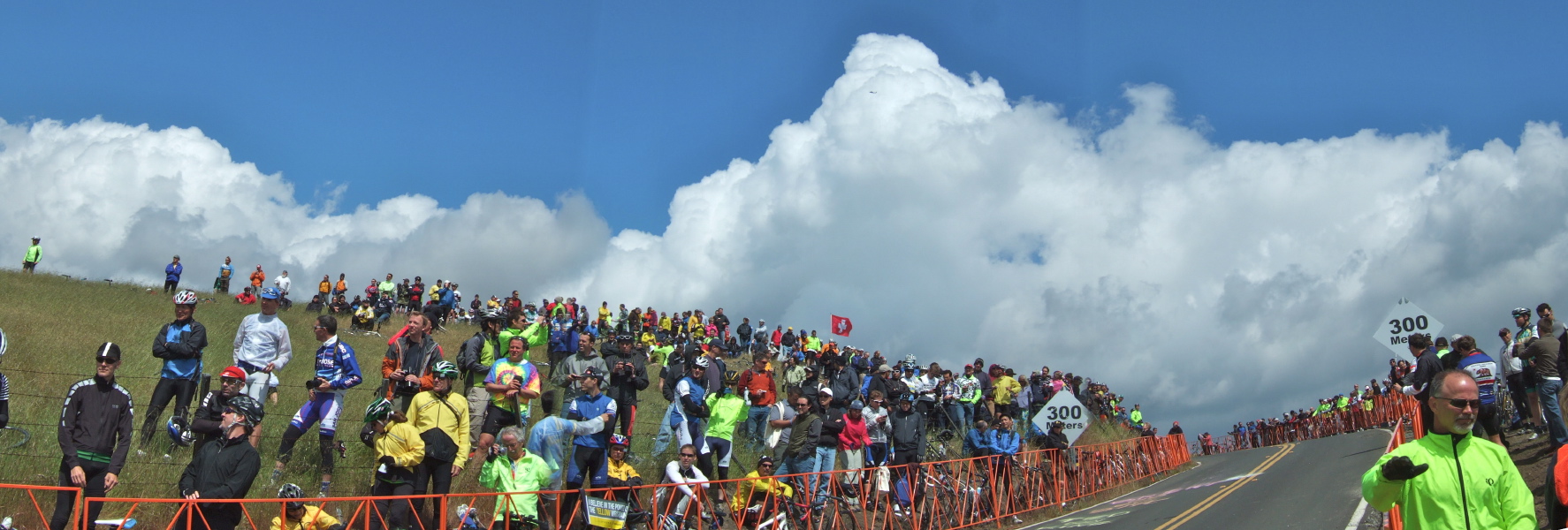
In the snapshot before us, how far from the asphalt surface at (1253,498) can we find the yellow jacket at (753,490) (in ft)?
17.5

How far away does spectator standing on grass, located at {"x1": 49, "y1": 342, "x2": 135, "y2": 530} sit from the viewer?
7.56 meters

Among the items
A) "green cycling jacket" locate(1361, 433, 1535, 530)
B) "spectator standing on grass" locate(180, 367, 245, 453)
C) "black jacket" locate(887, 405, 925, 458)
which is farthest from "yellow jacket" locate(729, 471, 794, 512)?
"green cycling jacket" locate(1361, 433, 1535, 530)

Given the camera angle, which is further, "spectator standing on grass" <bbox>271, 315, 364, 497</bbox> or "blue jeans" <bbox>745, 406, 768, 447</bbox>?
Answer: "blue jeans" <bbox>745, 406, 768, 447</bbox>

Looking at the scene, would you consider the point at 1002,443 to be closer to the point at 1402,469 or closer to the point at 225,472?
the point at 225,472

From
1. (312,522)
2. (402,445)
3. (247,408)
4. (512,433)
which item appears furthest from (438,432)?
(247,408)

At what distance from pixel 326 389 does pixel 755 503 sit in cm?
508

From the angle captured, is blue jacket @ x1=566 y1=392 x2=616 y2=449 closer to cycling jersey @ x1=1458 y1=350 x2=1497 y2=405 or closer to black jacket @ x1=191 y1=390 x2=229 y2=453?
black jacket @ x1=191 y1=390 x2=229 y2=453

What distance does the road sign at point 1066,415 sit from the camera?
1788 cm

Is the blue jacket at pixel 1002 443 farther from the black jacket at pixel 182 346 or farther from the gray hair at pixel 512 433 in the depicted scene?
the black jacket at pixel 182 346

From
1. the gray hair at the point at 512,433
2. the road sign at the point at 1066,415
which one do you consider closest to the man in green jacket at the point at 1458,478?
the gray hair at the point at 512,433

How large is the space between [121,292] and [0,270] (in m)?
3.88

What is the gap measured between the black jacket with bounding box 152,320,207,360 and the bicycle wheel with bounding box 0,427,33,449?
254 centimetres

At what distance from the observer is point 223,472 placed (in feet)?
24.1

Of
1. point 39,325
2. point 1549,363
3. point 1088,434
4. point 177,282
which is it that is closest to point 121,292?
point 177,282
